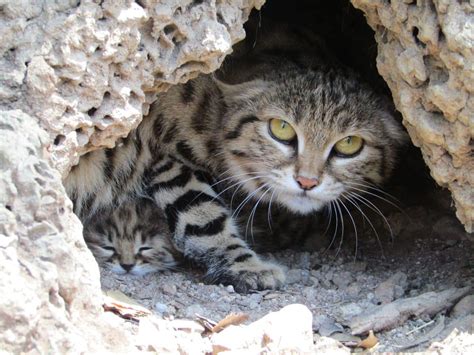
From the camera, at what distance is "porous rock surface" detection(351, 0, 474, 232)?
2973 millimetres

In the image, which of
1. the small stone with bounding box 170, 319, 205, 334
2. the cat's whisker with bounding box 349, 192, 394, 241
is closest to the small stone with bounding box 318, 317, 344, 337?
the small stone with bounding box 170, 319, 205, 334

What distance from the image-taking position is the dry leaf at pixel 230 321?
316cm

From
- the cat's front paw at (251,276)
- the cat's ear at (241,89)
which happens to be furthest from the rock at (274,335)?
the cat's ear at (241,89)

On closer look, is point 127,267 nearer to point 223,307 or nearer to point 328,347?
point 223,307

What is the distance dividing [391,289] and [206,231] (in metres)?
1.11

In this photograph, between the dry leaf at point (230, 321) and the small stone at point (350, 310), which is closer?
the dry leaf at point (230, 321)

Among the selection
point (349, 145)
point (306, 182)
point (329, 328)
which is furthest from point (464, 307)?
point (349, 145)

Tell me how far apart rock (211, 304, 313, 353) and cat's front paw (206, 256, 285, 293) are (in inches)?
32.4

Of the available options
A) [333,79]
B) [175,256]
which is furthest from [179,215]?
[333,79]

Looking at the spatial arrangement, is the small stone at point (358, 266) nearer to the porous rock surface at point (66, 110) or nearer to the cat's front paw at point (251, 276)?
the cat's front paw at point (251, 276)

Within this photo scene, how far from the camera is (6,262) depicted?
231cm

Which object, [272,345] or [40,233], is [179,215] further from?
[40,233]

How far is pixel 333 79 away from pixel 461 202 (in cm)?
127

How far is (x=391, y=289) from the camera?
3.73 m
